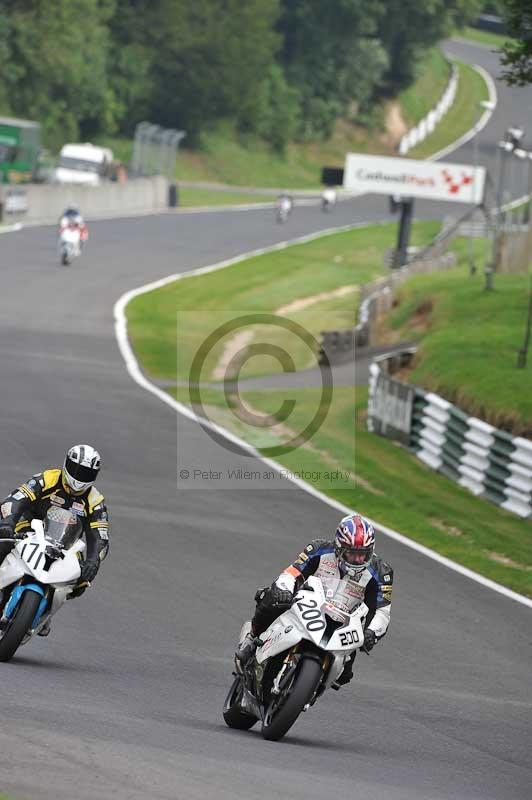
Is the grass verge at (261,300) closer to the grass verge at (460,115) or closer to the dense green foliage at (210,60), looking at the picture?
the dense green foliage at (210,60)

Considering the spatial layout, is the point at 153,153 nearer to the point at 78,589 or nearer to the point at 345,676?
the point at 78,589

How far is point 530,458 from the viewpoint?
71.5ft

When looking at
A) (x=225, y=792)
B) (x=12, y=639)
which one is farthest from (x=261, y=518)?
(x=225, y=792)

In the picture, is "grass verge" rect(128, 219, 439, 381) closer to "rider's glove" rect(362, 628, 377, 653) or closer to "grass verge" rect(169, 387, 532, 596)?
"grass verge" rect(169, 387, 532, 596)

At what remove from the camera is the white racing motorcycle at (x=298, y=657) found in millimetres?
9812

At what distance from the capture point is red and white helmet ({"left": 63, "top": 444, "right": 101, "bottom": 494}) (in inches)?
454

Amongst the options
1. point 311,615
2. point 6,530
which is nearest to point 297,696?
point 311,615

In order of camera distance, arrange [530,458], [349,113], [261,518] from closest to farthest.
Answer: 1. [261,518]
2. [530,458]
3. [349,113]

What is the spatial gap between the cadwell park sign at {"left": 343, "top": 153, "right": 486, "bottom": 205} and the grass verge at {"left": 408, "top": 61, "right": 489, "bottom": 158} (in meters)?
54.2

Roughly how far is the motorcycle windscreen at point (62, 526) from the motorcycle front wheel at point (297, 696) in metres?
2.47

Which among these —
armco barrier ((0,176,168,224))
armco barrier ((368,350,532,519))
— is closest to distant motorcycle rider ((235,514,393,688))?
armco barrier ((368,350,532,519))

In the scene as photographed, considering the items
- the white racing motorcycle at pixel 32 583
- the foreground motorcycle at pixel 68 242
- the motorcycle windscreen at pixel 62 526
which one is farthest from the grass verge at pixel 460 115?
the white racing motorcycle at pixel 32 583

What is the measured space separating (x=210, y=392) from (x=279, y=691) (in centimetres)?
2214

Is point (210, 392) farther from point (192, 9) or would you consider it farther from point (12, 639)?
point (192, 9)
